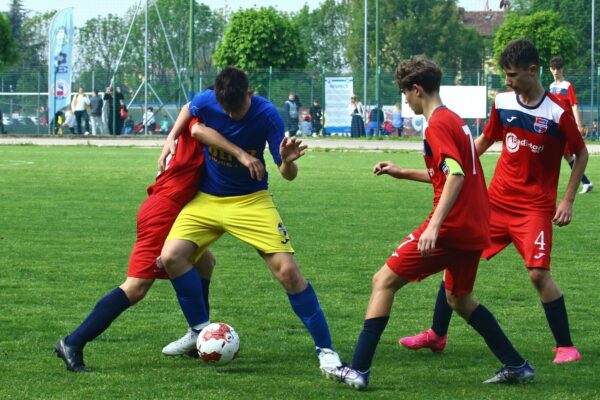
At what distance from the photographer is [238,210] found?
6.75 m

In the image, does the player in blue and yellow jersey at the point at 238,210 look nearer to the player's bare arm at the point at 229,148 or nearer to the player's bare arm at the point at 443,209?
the player's bare arm at the point at 229,148

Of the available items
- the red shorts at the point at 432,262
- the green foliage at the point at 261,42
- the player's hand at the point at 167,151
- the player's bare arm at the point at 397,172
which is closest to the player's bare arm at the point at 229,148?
the player's hand at the point at 167,151

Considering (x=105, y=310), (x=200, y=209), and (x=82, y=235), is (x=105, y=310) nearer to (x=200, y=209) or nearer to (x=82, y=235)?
(x=200, y=209)

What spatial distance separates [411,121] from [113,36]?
2661 inches

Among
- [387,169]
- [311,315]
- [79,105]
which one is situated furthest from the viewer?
[79,105]

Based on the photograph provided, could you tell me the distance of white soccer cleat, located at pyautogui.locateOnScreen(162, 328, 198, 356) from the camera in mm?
6934

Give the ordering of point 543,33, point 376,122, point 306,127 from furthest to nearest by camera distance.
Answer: point 543,33 < point 376,122 < point 306,127

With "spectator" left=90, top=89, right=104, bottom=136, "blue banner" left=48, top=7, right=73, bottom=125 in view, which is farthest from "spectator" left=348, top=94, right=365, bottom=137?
"blue banner" left=48, top=7, right=73, bottom=125

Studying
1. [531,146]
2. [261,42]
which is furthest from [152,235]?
[261,42]

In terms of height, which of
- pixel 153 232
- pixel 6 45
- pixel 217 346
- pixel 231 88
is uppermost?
pixel 6 45

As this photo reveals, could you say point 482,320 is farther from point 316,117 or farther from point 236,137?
point 316,117

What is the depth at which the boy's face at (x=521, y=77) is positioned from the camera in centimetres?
692

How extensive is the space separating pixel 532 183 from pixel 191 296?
216 cm

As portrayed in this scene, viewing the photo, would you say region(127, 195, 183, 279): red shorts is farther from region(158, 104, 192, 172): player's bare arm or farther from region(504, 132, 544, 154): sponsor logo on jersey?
region(504, 132, 544, 154): sponsor logo on jersey
